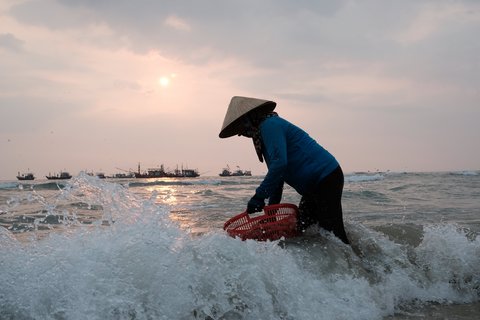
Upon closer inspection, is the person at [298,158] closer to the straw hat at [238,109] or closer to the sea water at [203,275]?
the straw hat at [238,109]

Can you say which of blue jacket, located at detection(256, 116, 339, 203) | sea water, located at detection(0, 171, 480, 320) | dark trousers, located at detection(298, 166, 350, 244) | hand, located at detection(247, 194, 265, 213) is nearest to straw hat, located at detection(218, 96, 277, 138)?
blue jacket, located at detection(256, 116, 339, 203)

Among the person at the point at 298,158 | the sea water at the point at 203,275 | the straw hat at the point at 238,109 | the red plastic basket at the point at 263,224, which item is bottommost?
the sea water at the point at 203,275

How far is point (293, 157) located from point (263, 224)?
65 centimetres

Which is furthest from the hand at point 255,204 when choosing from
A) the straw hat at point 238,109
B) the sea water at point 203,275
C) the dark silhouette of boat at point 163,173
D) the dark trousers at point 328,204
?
the dark silhouette of boat at point 163,173

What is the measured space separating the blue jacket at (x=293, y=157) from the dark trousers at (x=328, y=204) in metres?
0.06

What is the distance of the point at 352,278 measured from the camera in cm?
380

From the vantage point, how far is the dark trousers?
398cm

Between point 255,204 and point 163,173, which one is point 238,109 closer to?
point 255,204

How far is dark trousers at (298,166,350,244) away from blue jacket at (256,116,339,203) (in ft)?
0.20

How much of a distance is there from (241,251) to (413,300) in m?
1.72

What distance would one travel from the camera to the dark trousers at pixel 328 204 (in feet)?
13.1

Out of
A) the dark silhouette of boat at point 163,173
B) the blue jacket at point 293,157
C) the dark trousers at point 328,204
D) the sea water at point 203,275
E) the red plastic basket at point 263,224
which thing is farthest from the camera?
the dark silhouette of boat at point 163,173

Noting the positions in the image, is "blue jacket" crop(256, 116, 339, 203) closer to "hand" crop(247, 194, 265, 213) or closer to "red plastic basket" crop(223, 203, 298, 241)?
"hand" crop(247, 194, 265, 213)

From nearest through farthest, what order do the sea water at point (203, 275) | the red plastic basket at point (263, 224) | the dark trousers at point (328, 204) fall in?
the sea water at point (203, 275) < the red plastic basket at point (263, 224) < the dark trousers at point (328, 204)
